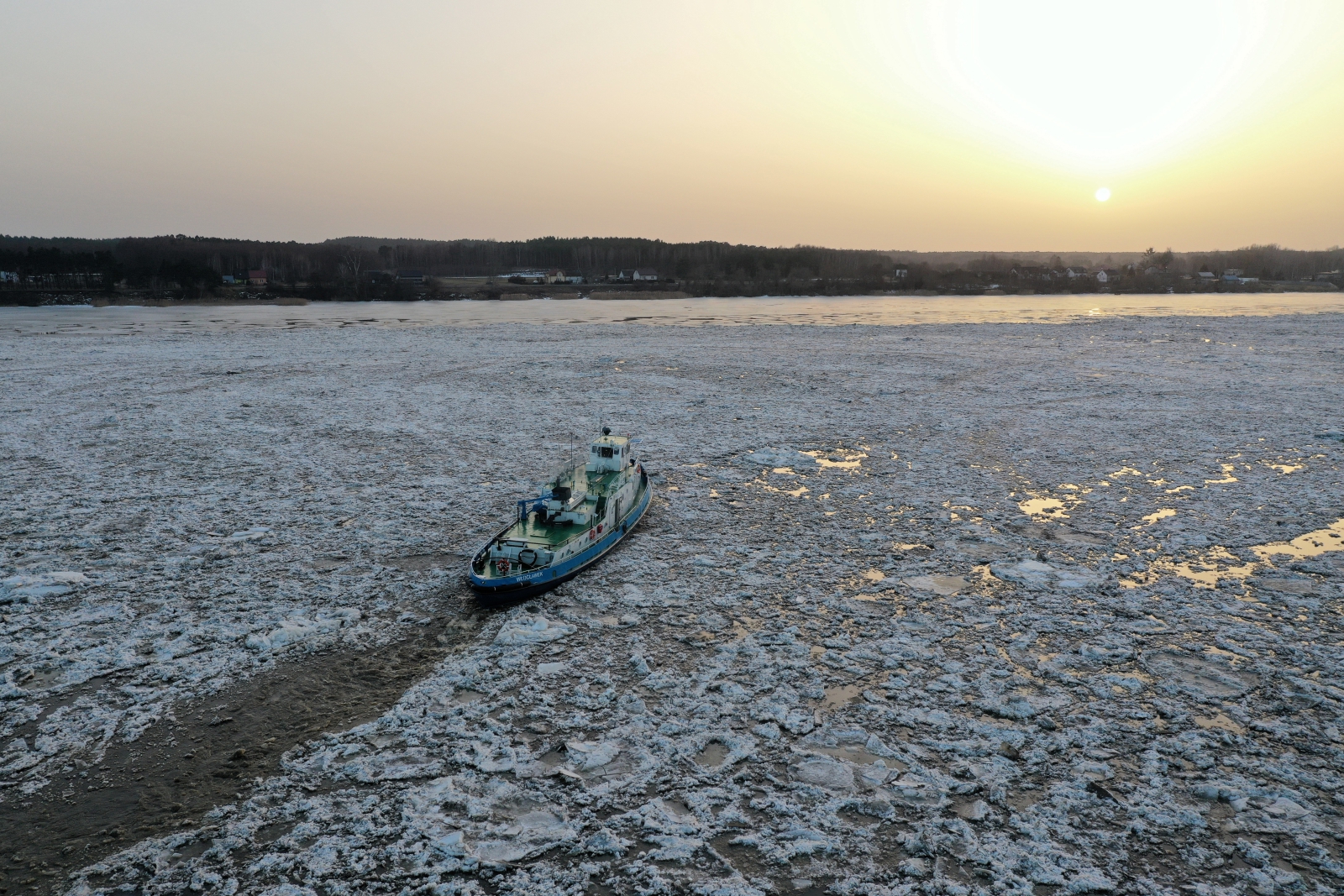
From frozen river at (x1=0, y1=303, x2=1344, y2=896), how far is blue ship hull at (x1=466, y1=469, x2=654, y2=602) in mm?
254

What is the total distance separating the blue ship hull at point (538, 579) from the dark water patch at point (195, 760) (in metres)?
0.84

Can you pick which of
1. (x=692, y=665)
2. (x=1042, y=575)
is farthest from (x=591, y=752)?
(x=1042, y=575)

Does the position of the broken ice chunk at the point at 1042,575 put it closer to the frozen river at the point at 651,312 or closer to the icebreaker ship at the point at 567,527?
the icebreaker ship at the point at 567,527

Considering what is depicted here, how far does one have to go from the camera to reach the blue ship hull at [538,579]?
31.6ft

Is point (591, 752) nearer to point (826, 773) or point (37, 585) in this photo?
point (826, 773)

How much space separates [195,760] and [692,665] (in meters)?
4.76

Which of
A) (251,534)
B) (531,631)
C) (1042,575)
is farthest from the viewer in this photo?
(251,534)

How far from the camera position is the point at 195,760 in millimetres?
6820

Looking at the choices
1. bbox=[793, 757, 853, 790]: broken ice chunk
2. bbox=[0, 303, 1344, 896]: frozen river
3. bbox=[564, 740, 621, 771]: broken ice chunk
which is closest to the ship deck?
bbox=[0, 303, 1344, 896]: frozen river

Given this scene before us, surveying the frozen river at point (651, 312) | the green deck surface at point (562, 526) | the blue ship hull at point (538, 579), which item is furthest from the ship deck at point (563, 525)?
the frozen river at point (651, 312)

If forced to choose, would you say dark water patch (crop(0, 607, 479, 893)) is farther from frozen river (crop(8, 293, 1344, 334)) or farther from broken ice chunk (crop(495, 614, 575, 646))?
frozen river (crop(8, 293, 1344, 334))

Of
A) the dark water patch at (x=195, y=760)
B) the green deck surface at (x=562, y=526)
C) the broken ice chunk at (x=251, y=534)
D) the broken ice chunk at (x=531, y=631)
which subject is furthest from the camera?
the broken ice chunk at (x=251, y=534)

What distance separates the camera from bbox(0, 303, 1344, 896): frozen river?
19.1ft

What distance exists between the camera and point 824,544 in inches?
464
